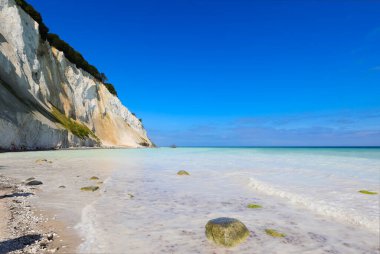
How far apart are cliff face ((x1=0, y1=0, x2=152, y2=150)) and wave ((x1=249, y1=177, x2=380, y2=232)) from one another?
31173mm

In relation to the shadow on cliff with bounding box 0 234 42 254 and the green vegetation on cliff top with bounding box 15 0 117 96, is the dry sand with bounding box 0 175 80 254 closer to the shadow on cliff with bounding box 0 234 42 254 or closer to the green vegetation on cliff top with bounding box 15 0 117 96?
the shadow on cliff with bounding box 0 234 42 254

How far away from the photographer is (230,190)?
404 inches

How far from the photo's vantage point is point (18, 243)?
453 centimetres

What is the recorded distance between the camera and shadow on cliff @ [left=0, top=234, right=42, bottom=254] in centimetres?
429

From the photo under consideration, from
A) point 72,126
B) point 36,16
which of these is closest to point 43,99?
point 72,126

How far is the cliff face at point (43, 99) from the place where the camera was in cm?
3538

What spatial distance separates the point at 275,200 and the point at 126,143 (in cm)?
6817

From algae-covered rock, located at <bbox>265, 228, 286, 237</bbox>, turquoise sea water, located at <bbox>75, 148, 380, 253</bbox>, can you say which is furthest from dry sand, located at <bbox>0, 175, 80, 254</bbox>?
algae-covered rock, located at <bbox>265, 228, 286, 237</bbox>

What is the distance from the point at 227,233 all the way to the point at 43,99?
163ft

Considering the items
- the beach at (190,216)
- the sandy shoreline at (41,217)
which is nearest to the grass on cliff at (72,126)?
the beach at (190,216)

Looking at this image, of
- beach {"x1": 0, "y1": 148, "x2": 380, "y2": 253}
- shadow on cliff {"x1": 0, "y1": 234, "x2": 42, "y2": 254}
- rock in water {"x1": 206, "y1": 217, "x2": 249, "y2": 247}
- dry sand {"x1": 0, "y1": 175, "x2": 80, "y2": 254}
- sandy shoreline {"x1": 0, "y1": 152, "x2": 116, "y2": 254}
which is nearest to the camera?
shadow on cliff {"x1": 0, "y1": 234, "x2": 42, "y2": 254}

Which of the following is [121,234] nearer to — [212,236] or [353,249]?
[212,236]

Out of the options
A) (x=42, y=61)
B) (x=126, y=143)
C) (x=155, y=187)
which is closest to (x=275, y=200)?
(x=155, y=187)

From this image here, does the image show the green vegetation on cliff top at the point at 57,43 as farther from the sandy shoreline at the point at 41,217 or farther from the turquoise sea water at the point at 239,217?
the turquoise sea water at the point at 239,217
